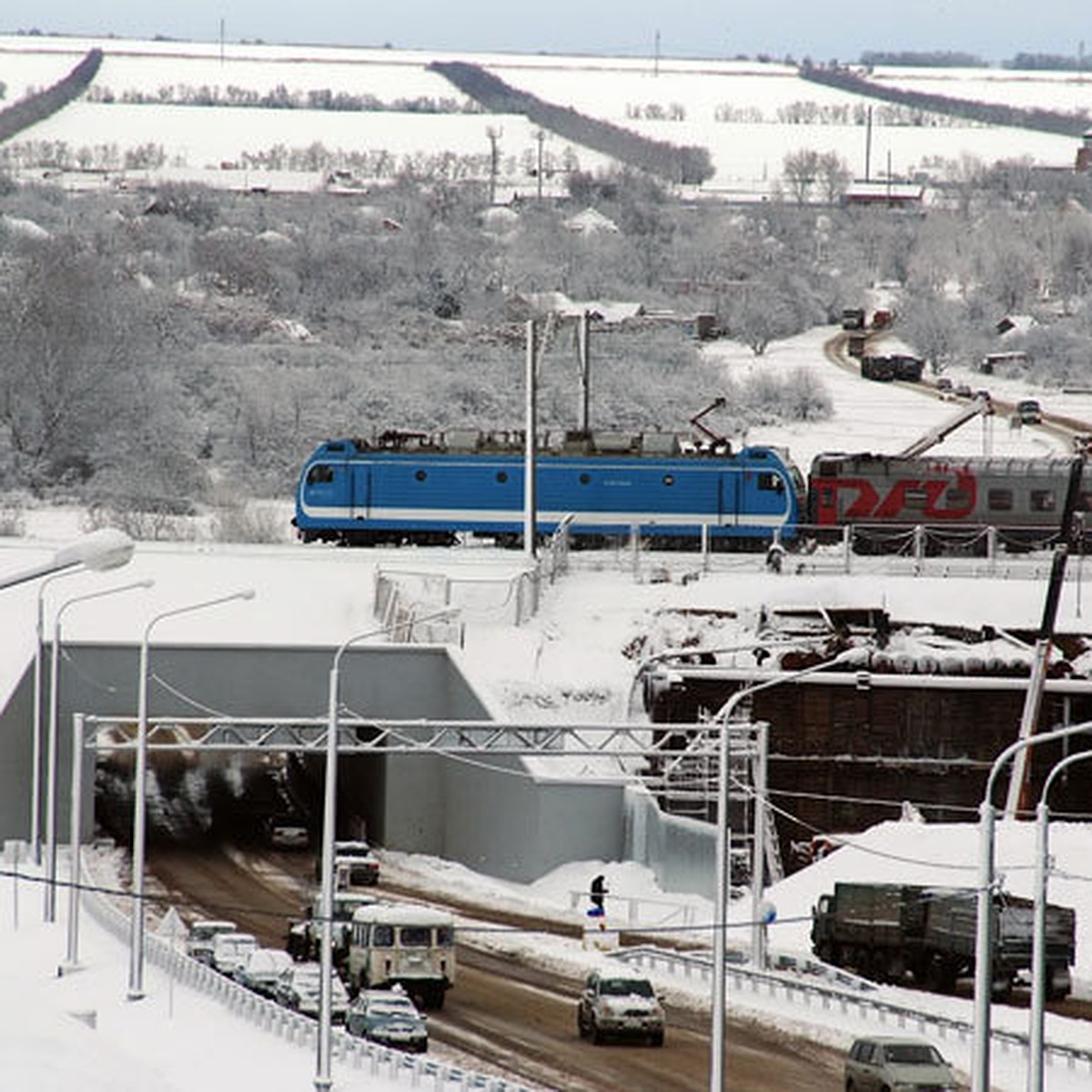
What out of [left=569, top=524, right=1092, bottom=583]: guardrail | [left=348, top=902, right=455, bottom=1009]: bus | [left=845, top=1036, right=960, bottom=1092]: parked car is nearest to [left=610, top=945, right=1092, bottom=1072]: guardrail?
[left=845, top=1036, right=960, bottom=1092]: parked car

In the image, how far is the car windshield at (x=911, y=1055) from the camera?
34719 millimetres

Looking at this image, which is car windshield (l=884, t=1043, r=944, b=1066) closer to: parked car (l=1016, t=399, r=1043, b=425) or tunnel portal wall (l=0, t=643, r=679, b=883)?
tunnel portal wall (l=0, t=643, r=679, b=883)

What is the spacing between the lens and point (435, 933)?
44438 millimetres

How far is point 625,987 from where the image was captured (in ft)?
133

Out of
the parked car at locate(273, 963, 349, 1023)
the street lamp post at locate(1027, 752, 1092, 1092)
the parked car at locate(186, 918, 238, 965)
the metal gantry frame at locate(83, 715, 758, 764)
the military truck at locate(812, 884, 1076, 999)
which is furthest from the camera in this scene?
the metal gantry frame at locate(83, 715, 758, 764)

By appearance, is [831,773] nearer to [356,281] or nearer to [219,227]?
[356,281]

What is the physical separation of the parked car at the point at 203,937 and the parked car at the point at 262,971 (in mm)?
1745

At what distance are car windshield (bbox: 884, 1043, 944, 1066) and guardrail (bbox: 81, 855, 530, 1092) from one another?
445 centimetres

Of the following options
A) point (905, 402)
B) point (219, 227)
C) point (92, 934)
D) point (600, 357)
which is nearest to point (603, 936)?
point (92, 934)

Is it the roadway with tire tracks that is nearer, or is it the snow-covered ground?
the roadway with tire tracks

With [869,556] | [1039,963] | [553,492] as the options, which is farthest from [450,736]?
[1039,963]

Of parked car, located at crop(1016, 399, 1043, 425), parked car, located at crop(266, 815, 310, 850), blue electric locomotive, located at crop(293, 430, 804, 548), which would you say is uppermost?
blue electric locomotive, located at crop(293, 430, 804, 548)

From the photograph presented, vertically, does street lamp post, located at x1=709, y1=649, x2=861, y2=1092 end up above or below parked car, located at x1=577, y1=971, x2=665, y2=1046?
above

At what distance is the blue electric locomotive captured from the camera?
82.6 m
